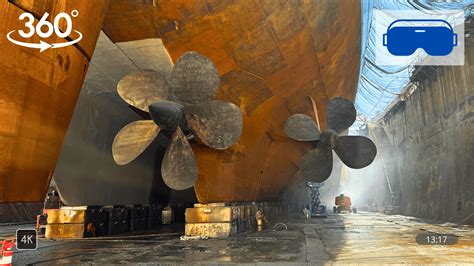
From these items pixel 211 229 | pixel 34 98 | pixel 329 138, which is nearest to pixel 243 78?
pixel 329 138

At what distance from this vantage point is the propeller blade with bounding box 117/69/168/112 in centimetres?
917

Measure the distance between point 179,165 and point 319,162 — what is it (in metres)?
5.71

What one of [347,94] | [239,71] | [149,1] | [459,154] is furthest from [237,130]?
[459,154]

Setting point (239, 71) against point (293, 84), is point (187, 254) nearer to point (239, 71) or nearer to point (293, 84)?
point (239, 71)

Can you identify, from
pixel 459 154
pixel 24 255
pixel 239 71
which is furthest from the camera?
pixel 459 154

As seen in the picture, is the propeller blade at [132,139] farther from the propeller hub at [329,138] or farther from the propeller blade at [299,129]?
the propeller hub at [329,138]

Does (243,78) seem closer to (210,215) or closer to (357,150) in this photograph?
(210,215)

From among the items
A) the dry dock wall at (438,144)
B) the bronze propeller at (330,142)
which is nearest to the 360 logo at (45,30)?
the bronze propeller at (330,142)

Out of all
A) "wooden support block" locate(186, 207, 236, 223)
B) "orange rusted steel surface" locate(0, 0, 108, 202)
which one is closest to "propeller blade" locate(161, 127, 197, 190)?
"wooden support block" locate(186, 207, 236, 223)

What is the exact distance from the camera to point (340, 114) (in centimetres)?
1336

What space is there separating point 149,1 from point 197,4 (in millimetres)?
1134

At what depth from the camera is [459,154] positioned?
21.0 meters

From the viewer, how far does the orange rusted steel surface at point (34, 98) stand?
228 inches

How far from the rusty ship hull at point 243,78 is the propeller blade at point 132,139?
1.57m
